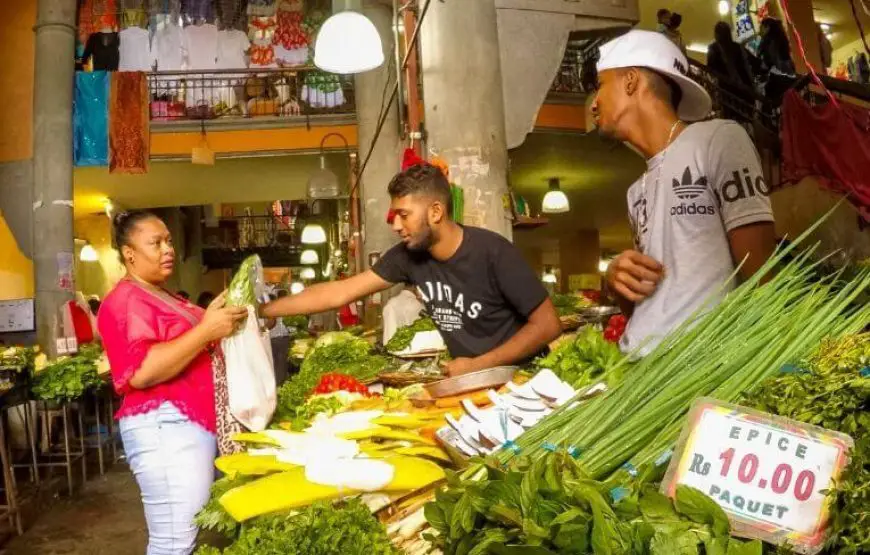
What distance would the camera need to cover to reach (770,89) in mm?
9867

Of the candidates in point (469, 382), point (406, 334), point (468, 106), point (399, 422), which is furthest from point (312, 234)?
point (399, 422)

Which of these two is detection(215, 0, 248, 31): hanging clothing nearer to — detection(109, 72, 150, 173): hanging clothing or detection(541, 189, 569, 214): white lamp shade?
detection(109, 72, 150, 173): hanging clothing

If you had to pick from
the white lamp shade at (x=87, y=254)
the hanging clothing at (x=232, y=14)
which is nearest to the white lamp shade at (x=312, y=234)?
the hanging clothing at (x=232, y=14)

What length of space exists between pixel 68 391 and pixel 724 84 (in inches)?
371

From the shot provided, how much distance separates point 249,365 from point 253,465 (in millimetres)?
1049

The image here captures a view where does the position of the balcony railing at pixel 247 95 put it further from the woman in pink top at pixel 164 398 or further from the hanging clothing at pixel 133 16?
the woman in pink top at pixel 164 398

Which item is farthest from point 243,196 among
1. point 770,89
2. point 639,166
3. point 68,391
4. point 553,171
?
point 770,89

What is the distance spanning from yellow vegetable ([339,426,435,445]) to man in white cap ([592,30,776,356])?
26.8 inches

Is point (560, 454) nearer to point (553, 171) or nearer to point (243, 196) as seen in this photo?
point (553, 171)

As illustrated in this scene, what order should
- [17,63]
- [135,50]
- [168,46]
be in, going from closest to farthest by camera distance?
1. [17,63]
2. [135,50]
3. [168,46]

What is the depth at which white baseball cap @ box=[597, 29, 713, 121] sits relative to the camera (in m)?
2.20

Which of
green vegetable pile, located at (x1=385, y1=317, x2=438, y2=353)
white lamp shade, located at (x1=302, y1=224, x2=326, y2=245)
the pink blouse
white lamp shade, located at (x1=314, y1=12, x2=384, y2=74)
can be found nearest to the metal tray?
the pink blouse

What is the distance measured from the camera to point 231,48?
1586cm

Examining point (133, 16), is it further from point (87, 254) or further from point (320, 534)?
point (320, 534)
